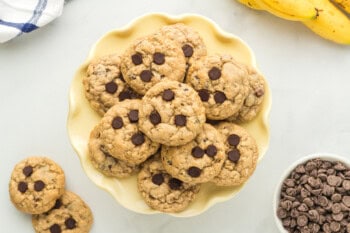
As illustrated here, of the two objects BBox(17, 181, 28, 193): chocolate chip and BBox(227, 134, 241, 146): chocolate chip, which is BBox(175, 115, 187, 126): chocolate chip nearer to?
BBox(227, 134, 241, 146): chocolate chip

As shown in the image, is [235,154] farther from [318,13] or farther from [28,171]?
[28,171]

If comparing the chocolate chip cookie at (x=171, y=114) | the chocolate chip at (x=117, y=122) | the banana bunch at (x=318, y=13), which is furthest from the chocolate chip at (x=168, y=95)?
the banana bunch at (x=318, y=13)

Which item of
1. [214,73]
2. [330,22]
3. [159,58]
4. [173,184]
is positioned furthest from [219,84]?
[330,22]

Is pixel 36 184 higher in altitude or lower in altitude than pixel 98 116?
lower

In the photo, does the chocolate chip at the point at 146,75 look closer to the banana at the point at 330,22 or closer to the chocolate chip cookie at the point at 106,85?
the chocolate chip cookie at the point at 106,85

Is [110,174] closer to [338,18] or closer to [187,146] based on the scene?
[187,146]

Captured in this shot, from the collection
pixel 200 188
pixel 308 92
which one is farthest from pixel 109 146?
pixel 308 92
